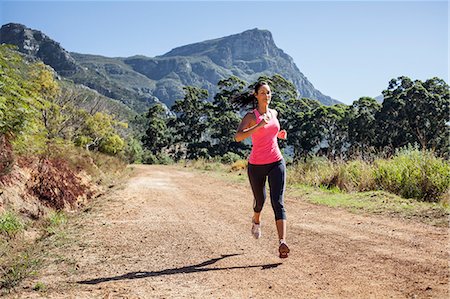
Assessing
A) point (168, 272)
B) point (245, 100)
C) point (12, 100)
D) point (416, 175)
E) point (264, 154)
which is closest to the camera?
point (168, 272)

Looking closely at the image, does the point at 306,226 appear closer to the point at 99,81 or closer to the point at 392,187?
the point at 392,187

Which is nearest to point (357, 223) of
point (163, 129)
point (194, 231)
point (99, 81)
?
point (194, 231)

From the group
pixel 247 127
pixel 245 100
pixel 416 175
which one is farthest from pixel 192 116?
pixel 247 127

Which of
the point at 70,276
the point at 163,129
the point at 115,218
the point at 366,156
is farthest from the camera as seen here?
the point at 163,129

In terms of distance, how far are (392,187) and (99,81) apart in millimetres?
168757

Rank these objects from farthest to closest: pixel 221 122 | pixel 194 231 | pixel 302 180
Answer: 1. pixel 221 122
2. pixel 302 180
3. pixel 194 231

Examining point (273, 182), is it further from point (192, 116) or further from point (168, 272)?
point (192, 116)

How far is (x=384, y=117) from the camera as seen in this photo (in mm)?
37625

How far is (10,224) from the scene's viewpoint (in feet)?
19.0

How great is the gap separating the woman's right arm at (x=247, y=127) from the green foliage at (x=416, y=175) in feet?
19.0

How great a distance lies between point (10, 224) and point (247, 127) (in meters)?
4.08

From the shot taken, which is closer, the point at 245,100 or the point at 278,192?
the point at 278,192

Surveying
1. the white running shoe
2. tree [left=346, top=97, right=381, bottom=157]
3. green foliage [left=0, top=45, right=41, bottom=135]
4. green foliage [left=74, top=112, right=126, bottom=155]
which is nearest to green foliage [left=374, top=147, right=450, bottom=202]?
the white running shoe

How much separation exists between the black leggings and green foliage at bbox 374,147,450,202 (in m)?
5.50
